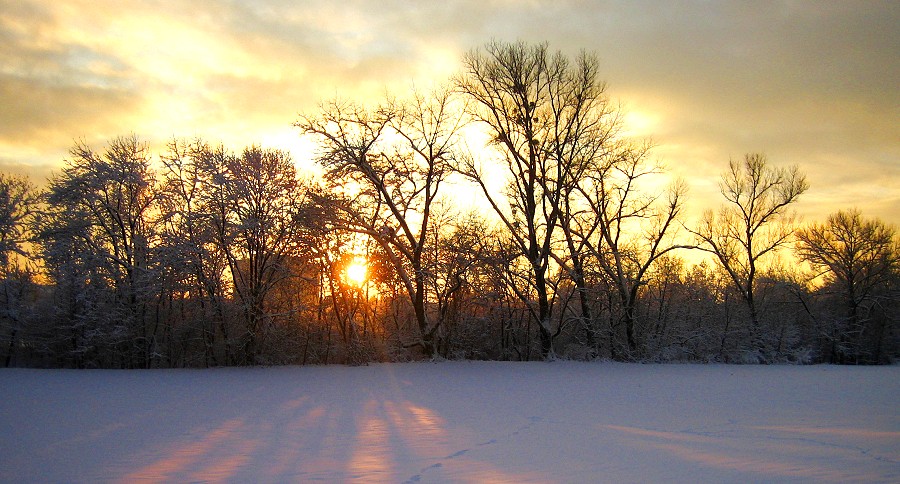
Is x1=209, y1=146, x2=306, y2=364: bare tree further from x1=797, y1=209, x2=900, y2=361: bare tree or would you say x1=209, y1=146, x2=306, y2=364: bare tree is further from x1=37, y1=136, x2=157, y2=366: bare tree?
x1=797, y1=209, x2=900, y2=361: bare tree

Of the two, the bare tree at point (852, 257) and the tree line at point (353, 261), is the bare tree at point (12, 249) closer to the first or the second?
the tree line at point (353, 261)

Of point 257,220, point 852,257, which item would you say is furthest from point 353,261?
point 852,257

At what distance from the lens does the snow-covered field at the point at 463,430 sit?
21.9 feet

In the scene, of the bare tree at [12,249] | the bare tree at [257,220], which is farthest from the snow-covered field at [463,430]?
the bare tree at [12,249]

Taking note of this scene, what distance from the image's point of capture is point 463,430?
9.30 meters

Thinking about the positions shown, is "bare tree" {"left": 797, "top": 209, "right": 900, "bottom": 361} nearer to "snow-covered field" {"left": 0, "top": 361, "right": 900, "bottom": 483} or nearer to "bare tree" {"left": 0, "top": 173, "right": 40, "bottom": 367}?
"snow-covered field" {"left": 0, "top": 361, "right": 900, "bottom": 483}

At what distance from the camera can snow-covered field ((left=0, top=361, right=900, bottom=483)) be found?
21.9 feet

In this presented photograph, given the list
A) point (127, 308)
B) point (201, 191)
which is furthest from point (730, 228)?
point (127, 308)

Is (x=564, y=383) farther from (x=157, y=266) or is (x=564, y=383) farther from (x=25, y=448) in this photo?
(x=157, y=266)

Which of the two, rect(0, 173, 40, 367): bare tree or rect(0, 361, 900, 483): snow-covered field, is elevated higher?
rect(0, 173, 40, 367): bare tree

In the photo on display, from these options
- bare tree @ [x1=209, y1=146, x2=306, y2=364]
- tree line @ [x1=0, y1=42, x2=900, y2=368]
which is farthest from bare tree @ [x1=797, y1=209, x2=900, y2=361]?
bare tree @ [x1=209, y1=146, x2=306, y2=364]

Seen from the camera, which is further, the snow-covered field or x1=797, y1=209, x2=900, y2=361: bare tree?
x1=797, y1=209, x2=900, y2=361: bare tree

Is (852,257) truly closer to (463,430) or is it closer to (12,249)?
(463,430)

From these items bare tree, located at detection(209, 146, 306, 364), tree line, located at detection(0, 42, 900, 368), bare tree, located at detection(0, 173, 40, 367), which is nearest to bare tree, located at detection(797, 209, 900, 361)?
tree line, located at detection(0, 42, 900, 368)
